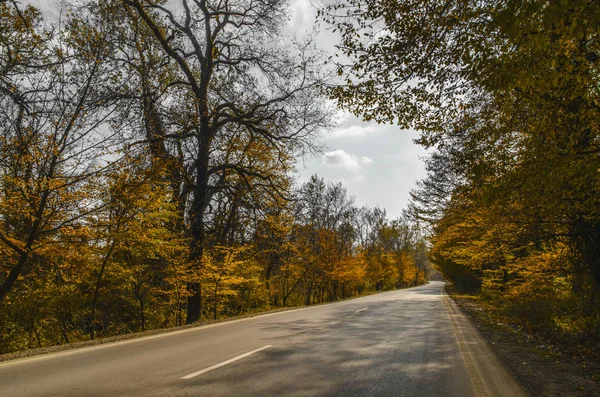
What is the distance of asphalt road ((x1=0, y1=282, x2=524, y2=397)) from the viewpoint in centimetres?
475

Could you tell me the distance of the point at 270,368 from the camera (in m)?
5.83

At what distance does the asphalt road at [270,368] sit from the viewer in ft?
15.6

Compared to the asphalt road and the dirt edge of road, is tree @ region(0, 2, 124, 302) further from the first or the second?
the dirt edge of road

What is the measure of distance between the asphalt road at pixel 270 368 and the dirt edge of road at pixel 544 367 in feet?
0.91

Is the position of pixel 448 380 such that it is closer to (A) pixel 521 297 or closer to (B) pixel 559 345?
(B) pixel 559 345

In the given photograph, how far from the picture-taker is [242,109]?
17188 millimetres

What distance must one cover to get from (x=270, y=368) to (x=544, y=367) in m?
4.58

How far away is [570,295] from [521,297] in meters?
1.55

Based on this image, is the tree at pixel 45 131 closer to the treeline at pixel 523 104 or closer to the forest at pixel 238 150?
the forest at pixel 238 150

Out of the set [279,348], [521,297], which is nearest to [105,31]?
[279,348]

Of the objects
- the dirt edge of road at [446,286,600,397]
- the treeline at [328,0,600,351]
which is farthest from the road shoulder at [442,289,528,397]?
the treeline at [328,0,600,351]

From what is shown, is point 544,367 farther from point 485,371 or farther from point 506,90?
point 506,90

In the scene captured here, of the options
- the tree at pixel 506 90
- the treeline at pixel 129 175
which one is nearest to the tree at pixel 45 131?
the treeline at pixel 129 175

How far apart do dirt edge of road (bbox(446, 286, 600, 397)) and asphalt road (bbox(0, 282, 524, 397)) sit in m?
0.28
